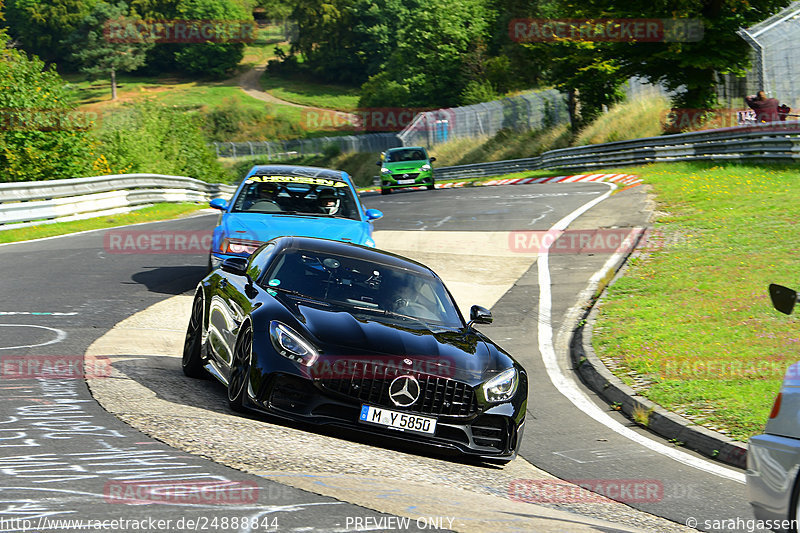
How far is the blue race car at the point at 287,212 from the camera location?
1293cm

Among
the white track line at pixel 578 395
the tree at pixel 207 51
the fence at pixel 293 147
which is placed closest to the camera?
the white track line at pixel 578 395

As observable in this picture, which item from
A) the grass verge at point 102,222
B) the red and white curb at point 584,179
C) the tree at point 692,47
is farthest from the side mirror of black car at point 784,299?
the tree at point 692,47

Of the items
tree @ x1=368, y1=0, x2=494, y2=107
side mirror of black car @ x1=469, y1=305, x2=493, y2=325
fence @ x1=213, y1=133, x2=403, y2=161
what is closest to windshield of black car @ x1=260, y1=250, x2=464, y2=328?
side mirror of black car @ x1=469, y1=305, x2=493, y2=325

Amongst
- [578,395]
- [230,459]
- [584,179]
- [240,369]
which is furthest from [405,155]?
[230,459]

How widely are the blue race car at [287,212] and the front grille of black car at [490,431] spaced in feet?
20.0

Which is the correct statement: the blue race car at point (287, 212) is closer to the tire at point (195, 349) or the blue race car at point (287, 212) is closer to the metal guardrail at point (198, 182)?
the tire at point (195, 349)

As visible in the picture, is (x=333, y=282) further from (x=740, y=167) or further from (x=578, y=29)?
(x=578, y=29)

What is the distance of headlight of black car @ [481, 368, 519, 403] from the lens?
7230mm

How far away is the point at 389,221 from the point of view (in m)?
25.0

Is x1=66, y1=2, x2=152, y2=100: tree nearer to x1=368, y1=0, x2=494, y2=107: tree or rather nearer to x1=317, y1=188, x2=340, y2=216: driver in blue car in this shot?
x1=368, y1=0, x2=494, y2=107: tree

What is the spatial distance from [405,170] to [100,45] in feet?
347

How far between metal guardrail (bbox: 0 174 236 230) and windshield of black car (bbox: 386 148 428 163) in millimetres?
8663

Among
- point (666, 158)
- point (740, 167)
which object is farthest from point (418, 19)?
point (740, 167)

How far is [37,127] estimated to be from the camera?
2948 cm
